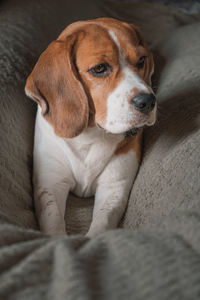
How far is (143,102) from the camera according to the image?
44.6 inches

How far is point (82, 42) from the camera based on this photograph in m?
1.25

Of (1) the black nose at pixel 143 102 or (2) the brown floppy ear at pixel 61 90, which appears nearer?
(1) the black nose at pixel 143 102

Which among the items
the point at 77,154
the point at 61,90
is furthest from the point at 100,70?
the point at 77,154

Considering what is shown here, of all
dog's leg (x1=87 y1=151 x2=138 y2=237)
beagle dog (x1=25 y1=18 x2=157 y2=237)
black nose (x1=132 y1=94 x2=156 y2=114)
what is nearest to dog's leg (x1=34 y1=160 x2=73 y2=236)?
beagle dog (x1=25 y1=18 x2=157 y2=237)

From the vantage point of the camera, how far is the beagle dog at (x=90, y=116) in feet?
3.91

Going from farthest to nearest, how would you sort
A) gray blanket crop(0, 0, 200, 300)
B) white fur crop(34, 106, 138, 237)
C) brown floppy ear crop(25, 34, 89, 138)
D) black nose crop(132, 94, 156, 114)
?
white fur crop(34, 106, 138, 237)
brown floppy ear crop(25, 34, 89, 138)
black nose crop(132, 94, 156, 114)
gray blanket crop(0, 0, 200, 300)

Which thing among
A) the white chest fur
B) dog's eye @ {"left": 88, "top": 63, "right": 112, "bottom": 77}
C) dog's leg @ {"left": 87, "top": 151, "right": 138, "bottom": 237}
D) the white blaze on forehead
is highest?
dog's eye @ {"left": 88, "top": 63, "right": 112, "bottom": 77}

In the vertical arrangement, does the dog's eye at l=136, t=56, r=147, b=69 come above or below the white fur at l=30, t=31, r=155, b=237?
above

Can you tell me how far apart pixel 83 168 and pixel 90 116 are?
23 cm

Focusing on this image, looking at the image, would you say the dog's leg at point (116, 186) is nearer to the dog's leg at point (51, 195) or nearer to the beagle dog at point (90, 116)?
the beagle dog at point (90, 116)

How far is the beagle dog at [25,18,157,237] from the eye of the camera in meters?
1.19

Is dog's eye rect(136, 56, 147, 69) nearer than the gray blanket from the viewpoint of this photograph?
No

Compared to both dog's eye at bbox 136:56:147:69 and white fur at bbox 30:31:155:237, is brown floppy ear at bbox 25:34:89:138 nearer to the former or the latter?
white fur at bbox 30:31:155:237

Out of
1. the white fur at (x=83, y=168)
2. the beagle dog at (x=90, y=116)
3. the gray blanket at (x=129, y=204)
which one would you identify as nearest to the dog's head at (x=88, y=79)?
the beagle dog at (x=90, y=116)
